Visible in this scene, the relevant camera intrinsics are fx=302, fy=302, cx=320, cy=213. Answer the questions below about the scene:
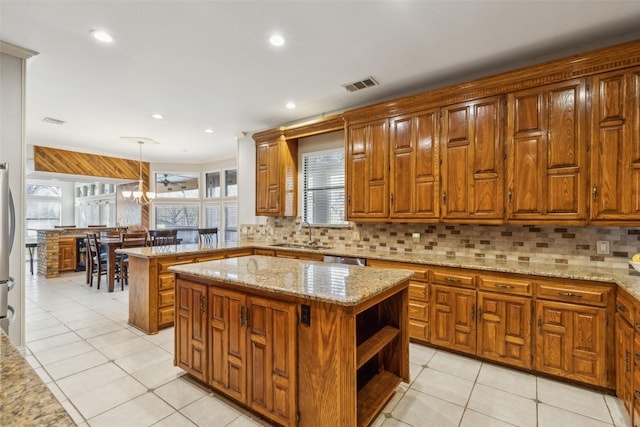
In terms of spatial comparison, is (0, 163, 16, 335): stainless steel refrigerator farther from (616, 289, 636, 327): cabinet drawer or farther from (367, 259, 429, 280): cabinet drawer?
(616, 289, 636, 327): cabinet drawer

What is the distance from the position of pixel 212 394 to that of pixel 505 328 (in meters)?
2.47

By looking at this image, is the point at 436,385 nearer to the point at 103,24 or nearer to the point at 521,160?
the point at 521,160

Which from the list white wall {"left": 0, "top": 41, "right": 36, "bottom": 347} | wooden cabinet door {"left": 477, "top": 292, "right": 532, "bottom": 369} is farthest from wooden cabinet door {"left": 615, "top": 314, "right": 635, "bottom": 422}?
white wall {"left": 0, "top": 41, "right": 36, "bottom": 347}

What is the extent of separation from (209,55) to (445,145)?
8.14 ft

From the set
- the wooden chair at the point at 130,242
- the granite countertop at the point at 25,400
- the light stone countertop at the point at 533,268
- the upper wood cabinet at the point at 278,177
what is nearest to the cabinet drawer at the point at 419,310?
the light stone countertop at the point at 533,268

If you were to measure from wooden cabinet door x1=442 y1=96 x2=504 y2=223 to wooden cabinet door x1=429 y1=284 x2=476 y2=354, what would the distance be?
746mm

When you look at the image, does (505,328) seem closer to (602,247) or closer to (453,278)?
(453,278)

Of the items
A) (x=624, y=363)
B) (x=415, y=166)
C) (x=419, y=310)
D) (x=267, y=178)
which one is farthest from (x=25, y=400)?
(x=267, y=178)

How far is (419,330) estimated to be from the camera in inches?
122

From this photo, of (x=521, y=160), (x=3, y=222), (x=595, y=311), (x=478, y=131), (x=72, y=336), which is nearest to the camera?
(x=3, y=222)

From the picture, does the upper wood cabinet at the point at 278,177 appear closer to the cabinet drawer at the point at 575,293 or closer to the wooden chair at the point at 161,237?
the wooden chair at the point at 161,237

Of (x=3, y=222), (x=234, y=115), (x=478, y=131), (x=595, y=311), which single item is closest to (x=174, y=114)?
(x=234, y=115)

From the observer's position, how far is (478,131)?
9.62 ft

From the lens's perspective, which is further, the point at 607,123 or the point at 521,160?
the point at 521,160
